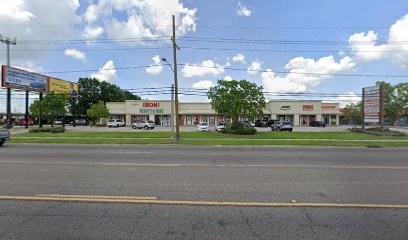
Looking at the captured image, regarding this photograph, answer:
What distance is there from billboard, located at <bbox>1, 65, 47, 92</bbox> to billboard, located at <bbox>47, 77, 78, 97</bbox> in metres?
1.35

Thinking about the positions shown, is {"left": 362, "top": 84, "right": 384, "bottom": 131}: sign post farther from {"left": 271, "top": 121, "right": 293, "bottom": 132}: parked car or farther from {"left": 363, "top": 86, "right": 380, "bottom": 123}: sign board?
{"left": 271, "top": 121, "right": 293, "bottom": 132}: parked car

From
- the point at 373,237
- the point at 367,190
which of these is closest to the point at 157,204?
the point at 373,237

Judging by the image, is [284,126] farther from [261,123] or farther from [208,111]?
[208,111]

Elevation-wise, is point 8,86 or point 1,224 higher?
point 8,86

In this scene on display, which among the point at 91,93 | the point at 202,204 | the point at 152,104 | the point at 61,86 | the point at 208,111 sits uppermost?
the point at 91,93

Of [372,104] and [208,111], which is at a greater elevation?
[372,104]

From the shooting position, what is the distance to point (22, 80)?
35625 millimetres

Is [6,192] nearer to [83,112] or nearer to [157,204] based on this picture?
[157,204]

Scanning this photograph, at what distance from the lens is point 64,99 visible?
3441 cm

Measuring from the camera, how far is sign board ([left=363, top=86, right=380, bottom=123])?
28.1 m

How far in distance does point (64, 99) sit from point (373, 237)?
3985 centimetres

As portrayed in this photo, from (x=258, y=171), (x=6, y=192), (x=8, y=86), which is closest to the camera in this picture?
(x=6, y=192)

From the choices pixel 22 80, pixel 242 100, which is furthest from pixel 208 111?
pixel 22 80

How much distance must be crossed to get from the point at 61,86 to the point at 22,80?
8083 mm
